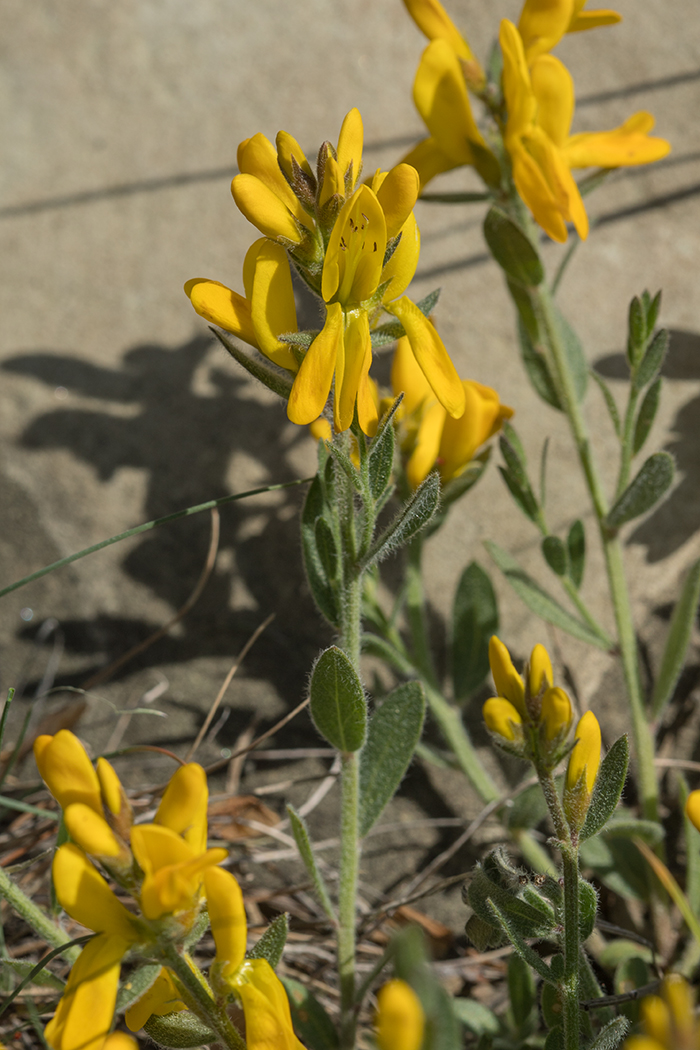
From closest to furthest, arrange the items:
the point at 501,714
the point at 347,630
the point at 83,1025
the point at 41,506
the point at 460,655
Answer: the point at 83,1025 → the point at 501,714 → the point at 347,630 → the point at 460,655 → the point at 41,506

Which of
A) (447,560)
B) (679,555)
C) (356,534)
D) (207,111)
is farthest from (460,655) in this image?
(207,111)

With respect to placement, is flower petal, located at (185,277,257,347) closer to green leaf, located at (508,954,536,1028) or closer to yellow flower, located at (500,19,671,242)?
yellow flower, located at (500,19,671,242)

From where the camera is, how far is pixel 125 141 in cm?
204

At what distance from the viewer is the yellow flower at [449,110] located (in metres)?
1.41

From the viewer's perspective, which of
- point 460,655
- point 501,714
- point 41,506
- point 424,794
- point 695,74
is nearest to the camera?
point 501,714

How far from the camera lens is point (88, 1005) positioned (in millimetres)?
798

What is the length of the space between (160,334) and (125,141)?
1.56 feet

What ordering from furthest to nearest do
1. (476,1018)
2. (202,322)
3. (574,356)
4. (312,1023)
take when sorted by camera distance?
(202,322), (574,356), (476,1018), (312,1023)

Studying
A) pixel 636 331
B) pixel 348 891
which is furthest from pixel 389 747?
pixel 636 331

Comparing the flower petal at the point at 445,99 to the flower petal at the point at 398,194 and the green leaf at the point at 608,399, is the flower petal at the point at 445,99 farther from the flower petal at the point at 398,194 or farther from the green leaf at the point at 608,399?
the flower petal at the point at 398,194

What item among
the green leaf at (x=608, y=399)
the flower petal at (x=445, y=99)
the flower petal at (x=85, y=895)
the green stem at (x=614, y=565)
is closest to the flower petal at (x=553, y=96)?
the flower petal at (x=445, y=99)

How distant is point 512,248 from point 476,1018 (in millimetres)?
1168

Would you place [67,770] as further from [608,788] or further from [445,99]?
[445,99]

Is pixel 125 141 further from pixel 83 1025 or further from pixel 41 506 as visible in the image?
pixel 83 1025
